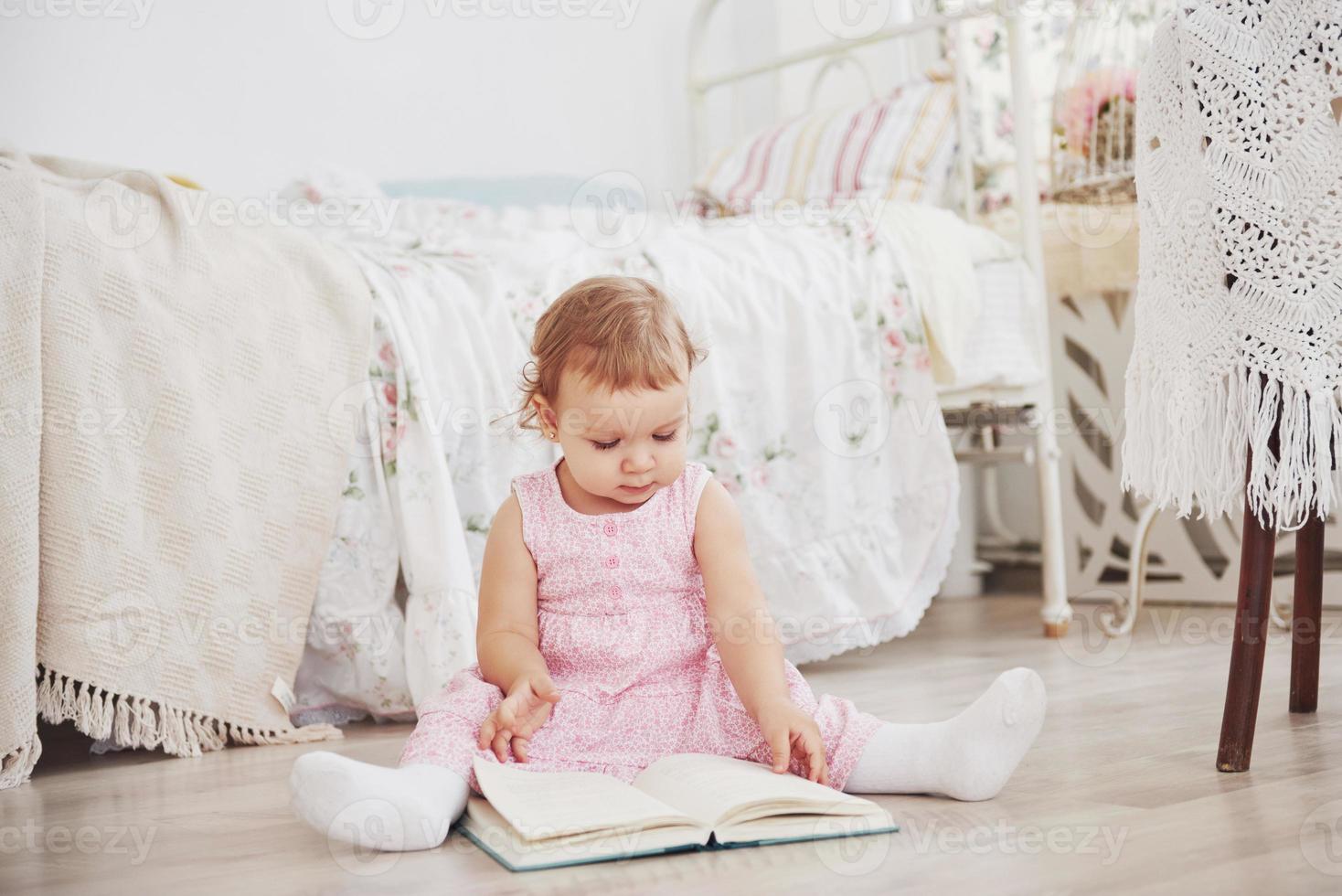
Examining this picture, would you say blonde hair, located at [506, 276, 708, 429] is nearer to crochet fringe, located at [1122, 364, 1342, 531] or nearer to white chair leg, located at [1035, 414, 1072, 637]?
crochet fringe, located at [1122, 364, 1342, 531]

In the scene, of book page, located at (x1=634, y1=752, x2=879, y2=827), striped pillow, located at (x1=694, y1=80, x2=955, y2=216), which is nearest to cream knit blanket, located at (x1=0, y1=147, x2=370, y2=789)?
book page, located at (x1=634, y1=752, x2=879, y2=827)

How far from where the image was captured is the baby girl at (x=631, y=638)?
1.03m

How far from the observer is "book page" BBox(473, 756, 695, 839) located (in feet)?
2.98

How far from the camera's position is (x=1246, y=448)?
112cm

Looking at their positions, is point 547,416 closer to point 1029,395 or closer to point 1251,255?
point 1251,255

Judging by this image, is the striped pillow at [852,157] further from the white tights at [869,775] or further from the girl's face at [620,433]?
the white tights at [869,775]

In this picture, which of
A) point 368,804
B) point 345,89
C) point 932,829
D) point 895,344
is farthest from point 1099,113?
point 368,804

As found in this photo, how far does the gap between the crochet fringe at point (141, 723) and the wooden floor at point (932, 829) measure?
0.02 meters

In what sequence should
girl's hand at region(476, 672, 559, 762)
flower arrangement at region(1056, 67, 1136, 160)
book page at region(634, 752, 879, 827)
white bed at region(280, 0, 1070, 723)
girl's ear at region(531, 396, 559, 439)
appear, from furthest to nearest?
flower arrangement at region(1056, 67, 1136, 160)
white bed at region(280, 0, 1070, 723)
girl's ear at region(531, 396, 559, 439)
girl's hand at region(476, 672, 559, 762)
book page at region(634, 752, 879, 827)

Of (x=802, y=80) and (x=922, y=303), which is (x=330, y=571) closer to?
(x=922, y=303)

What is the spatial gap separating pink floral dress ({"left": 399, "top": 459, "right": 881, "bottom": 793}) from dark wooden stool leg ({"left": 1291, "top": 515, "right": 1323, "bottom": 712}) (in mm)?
503

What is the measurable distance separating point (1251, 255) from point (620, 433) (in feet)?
1.74

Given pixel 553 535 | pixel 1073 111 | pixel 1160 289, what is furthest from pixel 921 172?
pixel 553 535

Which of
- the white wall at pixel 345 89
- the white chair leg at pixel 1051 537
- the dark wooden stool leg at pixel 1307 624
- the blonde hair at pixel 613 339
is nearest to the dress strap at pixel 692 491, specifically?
the blonde hair at pixel 613 339
